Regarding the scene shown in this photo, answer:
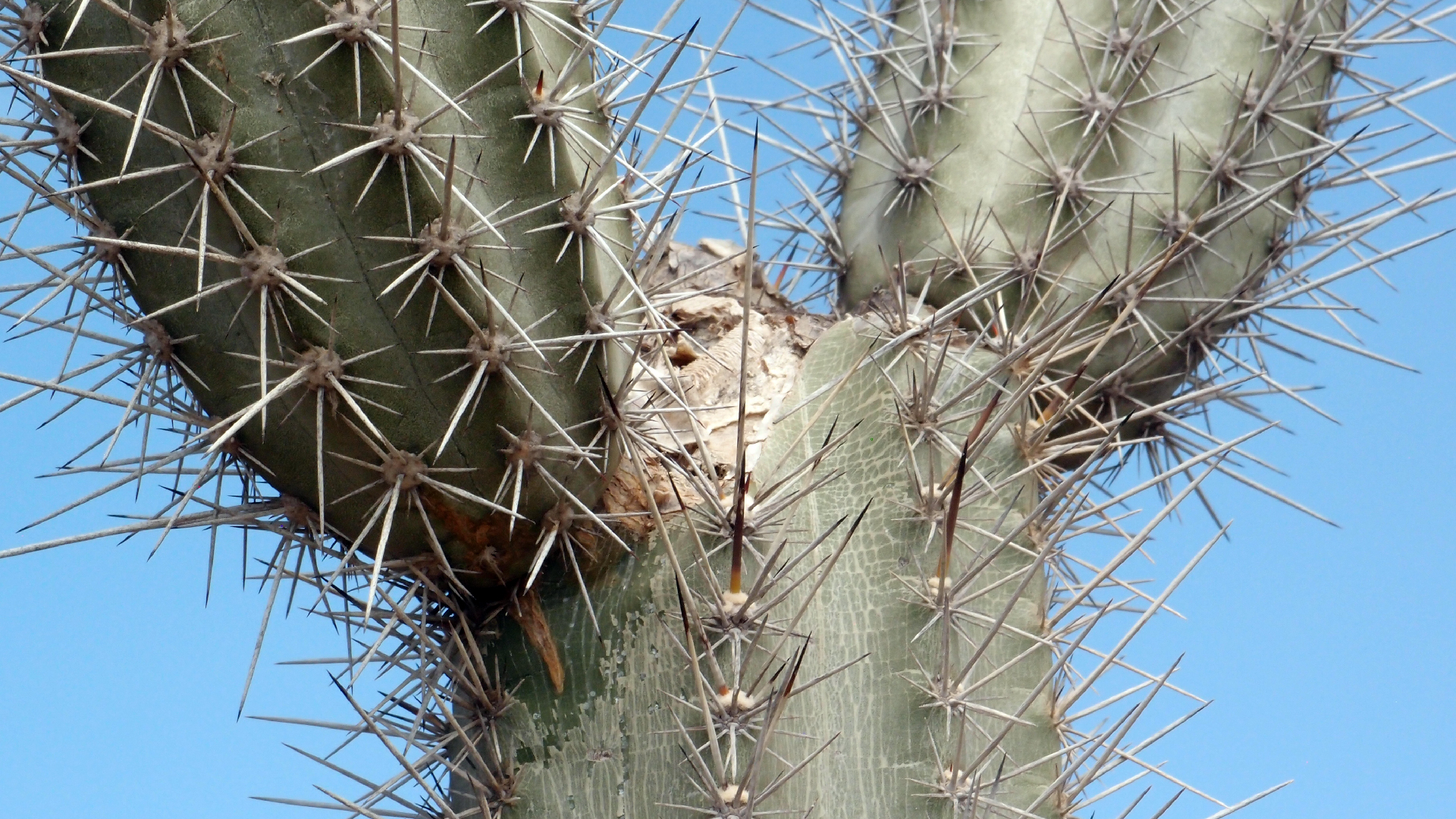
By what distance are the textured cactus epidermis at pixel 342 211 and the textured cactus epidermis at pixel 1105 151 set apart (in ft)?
2.75

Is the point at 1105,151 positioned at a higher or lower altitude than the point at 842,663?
higher

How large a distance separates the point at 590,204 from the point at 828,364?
1.89 feet

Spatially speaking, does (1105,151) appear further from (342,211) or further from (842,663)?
(342,211)

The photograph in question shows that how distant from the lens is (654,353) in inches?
75.7

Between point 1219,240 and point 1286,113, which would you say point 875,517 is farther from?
point 1286,113

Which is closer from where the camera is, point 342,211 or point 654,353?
point 342,211

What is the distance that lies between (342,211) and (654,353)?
56 centimetres

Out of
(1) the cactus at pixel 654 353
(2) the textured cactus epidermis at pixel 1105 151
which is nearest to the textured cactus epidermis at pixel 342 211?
(1) the cactus at pixel 654 353

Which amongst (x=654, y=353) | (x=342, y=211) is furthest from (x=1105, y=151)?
(x=342, y=211)

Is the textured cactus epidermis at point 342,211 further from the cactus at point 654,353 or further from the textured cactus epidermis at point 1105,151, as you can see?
the textured cactus epidermis at point 1105,151

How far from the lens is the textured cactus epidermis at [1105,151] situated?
225 cm

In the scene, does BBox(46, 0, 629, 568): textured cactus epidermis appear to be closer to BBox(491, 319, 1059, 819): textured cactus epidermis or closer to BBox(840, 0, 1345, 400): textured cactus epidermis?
BBox(491, 319, 1059, 819): textured cactus epidermis

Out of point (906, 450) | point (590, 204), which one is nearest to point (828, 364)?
point (906, 450)

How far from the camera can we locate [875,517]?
1911mm
